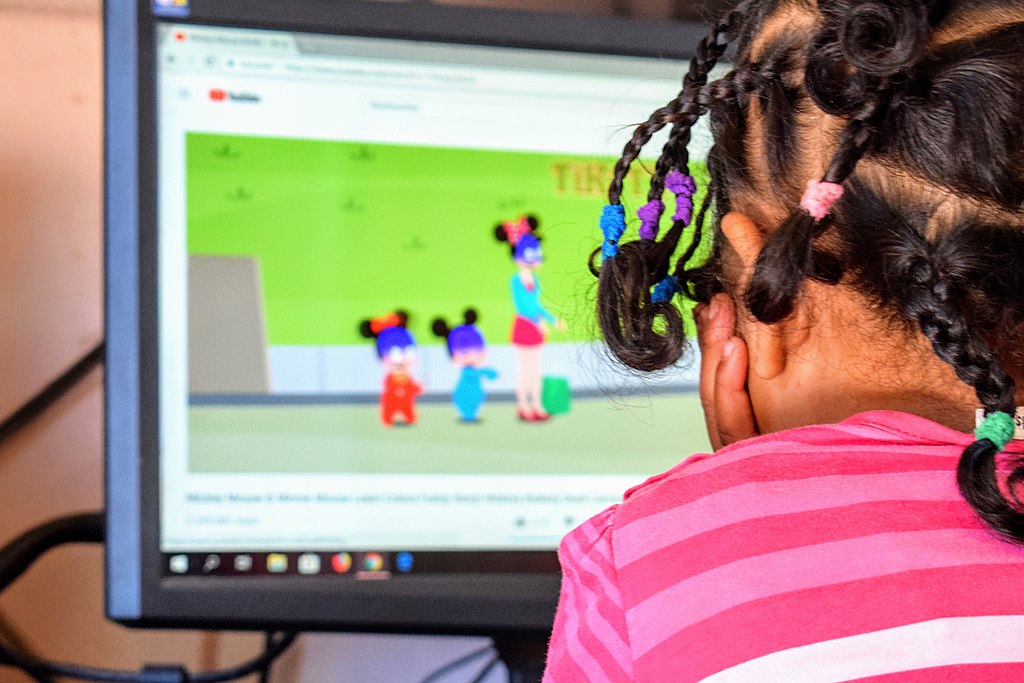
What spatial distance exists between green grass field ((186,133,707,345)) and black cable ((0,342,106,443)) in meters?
0.24

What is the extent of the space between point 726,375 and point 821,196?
133 mm

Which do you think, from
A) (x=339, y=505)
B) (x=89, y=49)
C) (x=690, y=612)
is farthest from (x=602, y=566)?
(x=89, y=49)

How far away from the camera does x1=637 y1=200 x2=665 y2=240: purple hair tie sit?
49cm

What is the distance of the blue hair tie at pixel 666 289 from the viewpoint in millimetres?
508

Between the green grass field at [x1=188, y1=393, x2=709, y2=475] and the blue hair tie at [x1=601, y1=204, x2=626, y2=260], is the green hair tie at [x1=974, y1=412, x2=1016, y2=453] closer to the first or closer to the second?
the blue hair tie at [x1=601, y1=204, x2=626, y2=260]

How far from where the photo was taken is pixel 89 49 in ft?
2.60

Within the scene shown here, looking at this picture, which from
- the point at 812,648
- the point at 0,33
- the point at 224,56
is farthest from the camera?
the point at 0,33

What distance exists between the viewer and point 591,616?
41 centimetres

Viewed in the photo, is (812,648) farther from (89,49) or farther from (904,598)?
(89,49)

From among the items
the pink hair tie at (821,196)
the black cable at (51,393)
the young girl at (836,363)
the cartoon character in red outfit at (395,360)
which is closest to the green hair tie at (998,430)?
the young girl at (836,363)

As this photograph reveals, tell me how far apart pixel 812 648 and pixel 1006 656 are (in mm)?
67

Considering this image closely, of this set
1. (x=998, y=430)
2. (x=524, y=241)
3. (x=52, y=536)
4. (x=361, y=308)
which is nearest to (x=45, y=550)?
(x=52, y=536)

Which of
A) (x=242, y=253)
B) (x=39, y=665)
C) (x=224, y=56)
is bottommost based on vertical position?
(x=39, y=665)

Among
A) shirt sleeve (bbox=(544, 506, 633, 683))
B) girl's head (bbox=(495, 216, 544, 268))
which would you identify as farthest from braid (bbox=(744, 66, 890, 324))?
girl's head (bbox=(495, 216, 544, 268))
